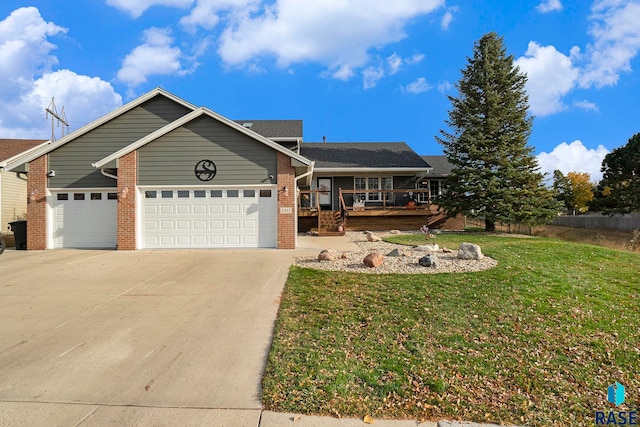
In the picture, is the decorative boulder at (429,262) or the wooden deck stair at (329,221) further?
the wooden deck stair at (329,221)

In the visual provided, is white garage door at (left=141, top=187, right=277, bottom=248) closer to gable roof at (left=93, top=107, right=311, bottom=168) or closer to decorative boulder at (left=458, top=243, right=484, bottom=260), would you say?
gable roof at (left=93, top=107, right=311, bottom=168)

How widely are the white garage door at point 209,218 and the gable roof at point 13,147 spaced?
11.1 meters

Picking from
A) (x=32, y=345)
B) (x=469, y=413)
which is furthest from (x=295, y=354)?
(x=32, y=345)

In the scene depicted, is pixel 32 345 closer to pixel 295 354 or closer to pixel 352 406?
pixel 295 354

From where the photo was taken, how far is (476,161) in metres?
16.8

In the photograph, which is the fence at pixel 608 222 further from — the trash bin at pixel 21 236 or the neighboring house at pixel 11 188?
the neighboring house at pixel 11 188

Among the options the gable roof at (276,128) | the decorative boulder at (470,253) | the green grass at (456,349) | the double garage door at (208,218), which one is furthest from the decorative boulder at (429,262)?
the gable roof at (276,128)

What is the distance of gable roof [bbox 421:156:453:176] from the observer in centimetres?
2234

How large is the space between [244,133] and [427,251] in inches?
285

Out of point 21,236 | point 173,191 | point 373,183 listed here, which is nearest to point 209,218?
point 173,191

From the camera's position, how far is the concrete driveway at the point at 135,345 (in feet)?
9.46

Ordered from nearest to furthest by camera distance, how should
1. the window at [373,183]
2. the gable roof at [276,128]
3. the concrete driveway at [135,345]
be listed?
the concrete driveway at [135,345], the window at [373,183], the gable roof at [276,128]

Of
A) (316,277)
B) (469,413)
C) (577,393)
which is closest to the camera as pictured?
(469,413)

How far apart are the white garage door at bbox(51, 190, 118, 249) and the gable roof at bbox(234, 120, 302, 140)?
10.1 metres
